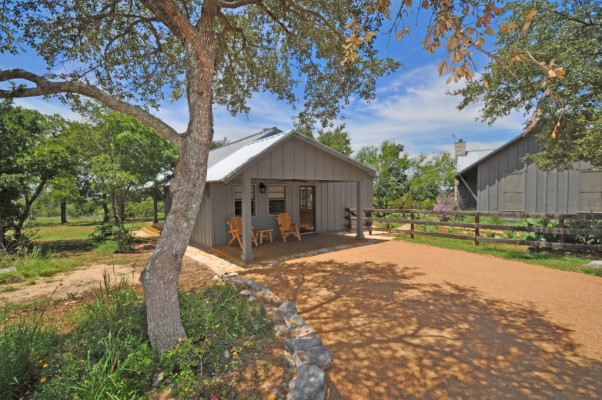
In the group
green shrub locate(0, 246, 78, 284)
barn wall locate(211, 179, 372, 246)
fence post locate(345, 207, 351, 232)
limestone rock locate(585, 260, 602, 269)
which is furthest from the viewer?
fence post locate(345, 207, 351, 232)

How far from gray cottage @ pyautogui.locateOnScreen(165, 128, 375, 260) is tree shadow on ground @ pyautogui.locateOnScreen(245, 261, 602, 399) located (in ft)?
11.0

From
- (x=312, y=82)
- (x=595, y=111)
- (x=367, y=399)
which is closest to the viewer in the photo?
(x=367, y=399)

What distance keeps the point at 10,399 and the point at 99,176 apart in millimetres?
9088

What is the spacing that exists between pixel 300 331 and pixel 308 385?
894mm

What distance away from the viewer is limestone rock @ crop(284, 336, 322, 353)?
111 inches

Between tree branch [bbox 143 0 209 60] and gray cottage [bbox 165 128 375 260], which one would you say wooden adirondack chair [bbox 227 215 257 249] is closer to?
gray cottage [bbox 165 128 375 260]

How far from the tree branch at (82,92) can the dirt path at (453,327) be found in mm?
3205

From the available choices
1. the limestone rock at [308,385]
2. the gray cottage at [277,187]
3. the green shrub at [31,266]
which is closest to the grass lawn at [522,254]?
the gray cottage at [277,187]

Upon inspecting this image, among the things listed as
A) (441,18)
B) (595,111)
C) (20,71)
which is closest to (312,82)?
(441,18)

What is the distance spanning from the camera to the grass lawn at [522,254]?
19.4 ft

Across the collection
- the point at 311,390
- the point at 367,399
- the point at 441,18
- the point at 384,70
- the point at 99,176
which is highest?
the point at 384,70

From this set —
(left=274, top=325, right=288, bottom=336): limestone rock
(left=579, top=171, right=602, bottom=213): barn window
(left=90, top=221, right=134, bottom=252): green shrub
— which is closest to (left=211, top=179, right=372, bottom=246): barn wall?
(left=90, top=221, right=134, bottom=252): green shrub

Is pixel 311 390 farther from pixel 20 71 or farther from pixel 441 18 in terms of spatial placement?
pixel 20 71

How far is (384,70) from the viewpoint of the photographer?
5777 millimetres
